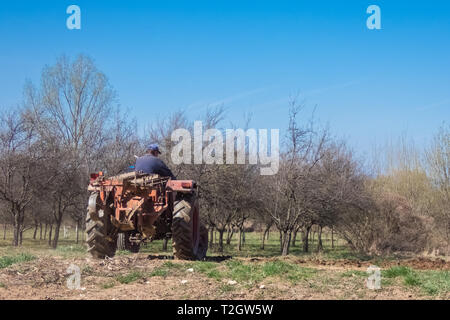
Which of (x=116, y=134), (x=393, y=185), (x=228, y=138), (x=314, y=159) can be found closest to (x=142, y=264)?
(x=314, y=159)

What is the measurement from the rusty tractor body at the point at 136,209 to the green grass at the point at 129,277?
195cm

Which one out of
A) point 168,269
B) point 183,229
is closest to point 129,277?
point 168,269

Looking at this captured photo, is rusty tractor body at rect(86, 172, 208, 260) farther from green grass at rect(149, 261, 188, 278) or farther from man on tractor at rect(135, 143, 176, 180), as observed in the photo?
green grass at rect(149, 261, 188, 278)

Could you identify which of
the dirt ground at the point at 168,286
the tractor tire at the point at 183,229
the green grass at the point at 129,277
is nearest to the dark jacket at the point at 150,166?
the tractor tire at the point at 183,229

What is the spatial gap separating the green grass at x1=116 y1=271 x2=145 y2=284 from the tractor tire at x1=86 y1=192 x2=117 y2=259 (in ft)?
7.17

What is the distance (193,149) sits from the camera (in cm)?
2094

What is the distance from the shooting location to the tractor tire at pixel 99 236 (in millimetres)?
9664

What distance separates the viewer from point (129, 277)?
7395 mm

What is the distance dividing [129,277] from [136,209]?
2.20m

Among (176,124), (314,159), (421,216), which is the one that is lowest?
(421,216)

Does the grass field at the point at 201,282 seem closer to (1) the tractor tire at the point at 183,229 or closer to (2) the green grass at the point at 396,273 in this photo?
(2) the green grass at the point at 396,273

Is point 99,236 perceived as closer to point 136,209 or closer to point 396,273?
point 136,209
